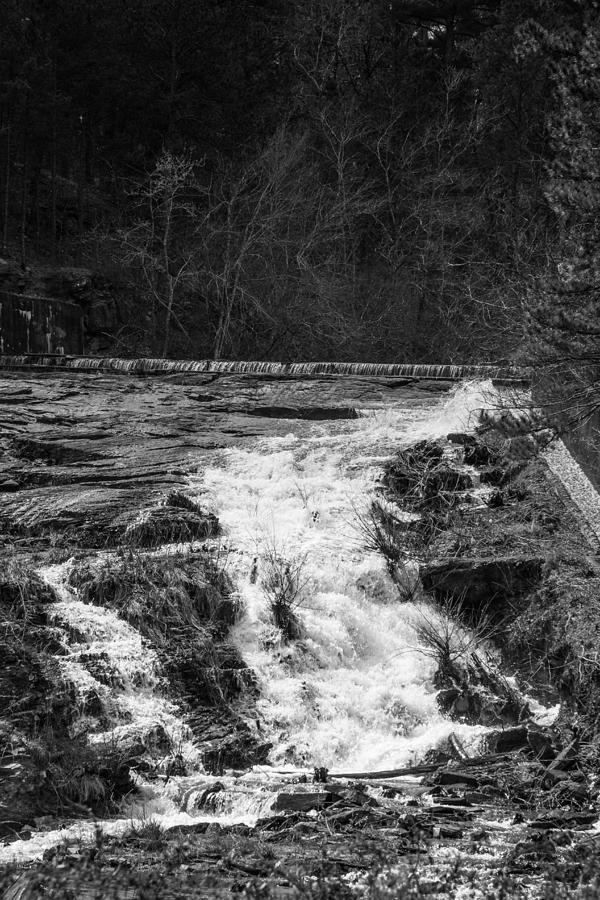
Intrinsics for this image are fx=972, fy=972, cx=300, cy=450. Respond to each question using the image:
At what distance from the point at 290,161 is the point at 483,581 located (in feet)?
60.7

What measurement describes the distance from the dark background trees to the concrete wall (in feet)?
8.04

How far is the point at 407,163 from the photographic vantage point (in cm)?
2652

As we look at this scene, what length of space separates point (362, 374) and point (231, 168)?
463 inches

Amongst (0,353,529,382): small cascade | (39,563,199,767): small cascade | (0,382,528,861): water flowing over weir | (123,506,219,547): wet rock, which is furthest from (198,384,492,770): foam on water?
(0,353,529,382): small cascade

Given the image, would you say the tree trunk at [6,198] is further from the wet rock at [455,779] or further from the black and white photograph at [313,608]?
the wet rock at [455,779]

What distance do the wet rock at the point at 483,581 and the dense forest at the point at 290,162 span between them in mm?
14011

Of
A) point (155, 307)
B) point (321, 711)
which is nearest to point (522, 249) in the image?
point (155, 307)

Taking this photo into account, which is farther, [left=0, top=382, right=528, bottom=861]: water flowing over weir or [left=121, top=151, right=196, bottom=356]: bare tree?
[left=121, top=151, right=196, bottom=356]: bare tree

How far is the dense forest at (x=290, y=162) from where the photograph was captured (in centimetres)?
2491

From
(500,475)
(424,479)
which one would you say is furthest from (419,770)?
(500,475)

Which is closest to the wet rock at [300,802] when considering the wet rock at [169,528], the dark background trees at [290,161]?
the wet rock at [169,528]

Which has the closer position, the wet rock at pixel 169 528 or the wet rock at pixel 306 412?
the wet rock at pixel 169 528

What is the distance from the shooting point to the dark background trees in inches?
982

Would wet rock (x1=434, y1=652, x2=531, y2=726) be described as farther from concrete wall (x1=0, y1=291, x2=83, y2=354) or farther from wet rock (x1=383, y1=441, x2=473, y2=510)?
concrete wall (x1=0, y1=291, x2=83, y2=354)
